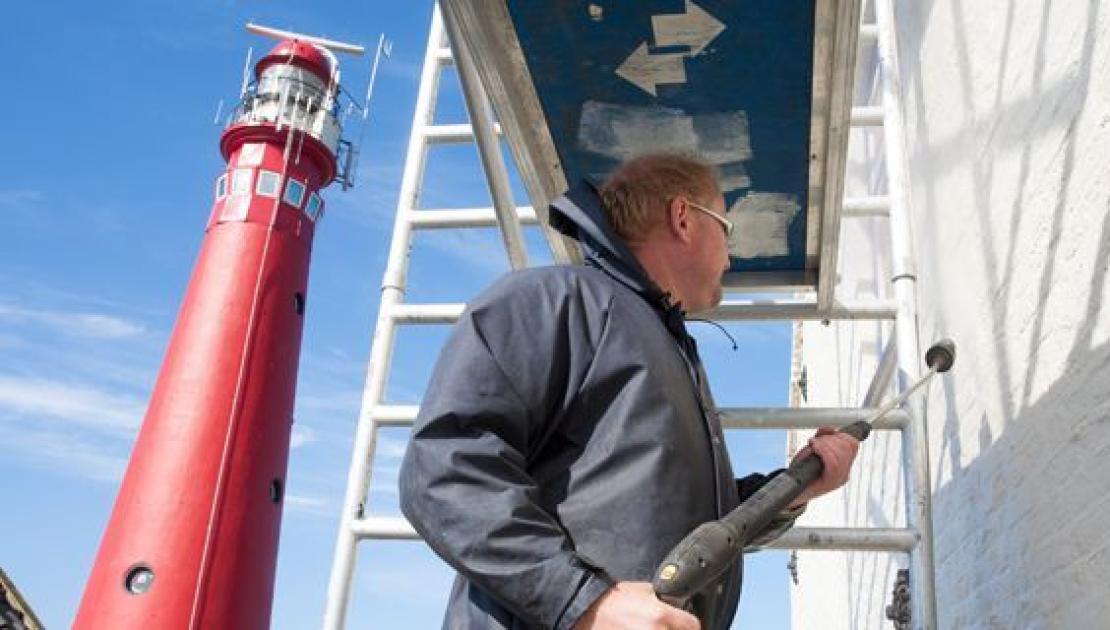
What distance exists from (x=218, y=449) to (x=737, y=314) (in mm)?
12351

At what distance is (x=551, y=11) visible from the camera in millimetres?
2455

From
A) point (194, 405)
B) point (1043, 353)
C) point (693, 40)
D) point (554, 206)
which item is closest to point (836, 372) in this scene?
point (1043, 353)

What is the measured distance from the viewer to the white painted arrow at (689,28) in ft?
8.04

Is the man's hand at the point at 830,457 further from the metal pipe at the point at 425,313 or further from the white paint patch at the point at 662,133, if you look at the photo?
the metal pipe at the point at 425,313

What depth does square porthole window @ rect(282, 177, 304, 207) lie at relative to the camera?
1794 centimetres

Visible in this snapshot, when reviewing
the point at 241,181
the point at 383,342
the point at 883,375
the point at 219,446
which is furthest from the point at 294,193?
the point at 883,375

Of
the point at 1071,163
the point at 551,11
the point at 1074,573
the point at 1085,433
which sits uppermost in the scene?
the point at 551,11

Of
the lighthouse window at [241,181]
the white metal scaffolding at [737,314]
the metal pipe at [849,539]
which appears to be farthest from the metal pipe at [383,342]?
the lighthouse window at [241,181]

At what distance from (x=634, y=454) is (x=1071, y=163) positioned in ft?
5.51

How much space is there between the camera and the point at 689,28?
2494mm

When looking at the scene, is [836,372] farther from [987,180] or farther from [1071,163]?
[1071,163]

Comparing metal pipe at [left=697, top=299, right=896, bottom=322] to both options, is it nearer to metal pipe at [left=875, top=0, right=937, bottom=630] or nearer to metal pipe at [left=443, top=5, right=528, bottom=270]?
metal pipe at [left=875, top=0, right=937, bottom=630]

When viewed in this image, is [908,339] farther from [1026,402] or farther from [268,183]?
[268,183]

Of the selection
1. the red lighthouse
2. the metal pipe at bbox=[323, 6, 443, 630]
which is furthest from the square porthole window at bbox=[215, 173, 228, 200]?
the metal pipe at bbox=[323, 6, 443, 630]
